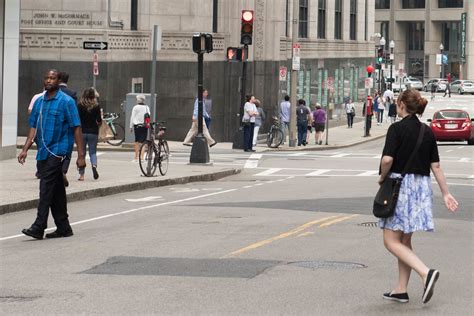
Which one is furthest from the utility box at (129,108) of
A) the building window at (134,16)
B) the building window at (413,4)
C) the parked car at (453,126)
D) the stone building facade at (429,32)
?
the building window at (413,4)

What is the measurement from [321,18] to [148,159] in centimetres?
4096

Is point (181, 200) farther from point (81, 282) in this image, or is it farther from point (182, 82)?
point (182, 82)

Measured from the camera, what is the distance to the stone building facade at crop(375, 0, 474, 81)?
422 ft

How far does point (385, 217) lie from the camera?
10203mm

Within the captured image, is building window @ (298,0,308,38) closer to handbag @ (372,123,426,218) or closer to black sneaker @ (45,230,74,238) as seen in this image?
black sneaker @ (45,230,74,238)

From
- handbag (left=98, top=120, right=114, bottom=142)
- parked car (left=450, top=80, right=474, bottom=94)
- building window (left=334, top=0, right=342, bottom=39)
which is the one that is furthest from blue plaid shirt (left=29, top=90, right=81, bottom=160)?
parked car (left=450, top=80, right=474, bottom=94)

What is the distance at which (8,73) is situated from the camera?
28.2 meters

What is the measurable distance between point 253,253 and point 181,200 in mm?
7789

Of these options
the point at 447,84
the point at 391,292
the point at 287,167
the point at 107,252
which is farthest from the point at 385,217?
the point at 447,84

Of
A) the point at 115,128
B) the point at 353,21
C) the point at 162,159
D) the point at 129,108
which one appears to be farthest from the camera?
the point at 353,21

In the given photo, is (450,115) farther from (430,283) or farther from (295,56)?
(430,283)

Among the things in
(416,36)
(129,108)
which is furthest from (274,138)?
(416,36)

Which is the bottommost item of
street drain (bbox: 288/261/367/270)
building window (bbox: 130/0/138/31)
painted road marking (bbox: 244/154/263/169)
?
street drain (bbox: 288/261/367/270)

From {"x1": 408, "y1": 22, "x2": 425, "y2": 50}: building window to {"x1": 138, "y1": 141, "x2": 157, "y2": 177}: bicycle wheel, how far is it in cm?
11119
